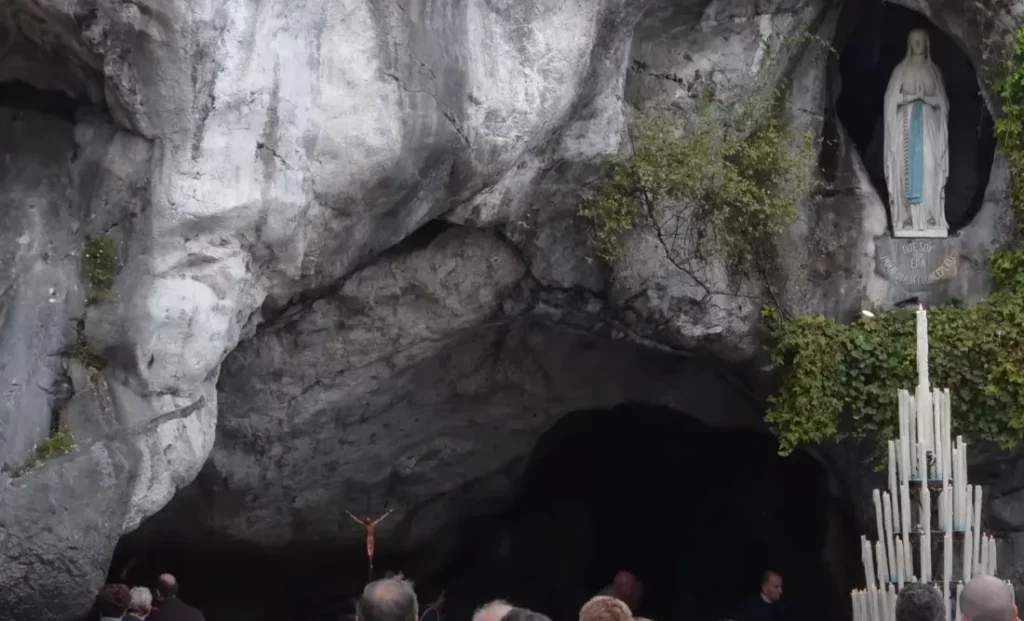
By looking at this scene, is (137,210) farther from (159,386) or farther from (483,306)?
(483,306)

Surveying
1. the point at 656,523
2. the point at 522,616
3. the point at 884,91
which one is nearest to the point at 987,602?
the point at 522,616

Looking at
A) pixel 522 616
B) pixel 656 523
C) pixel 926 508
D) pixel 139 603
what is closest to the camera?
pixel 522 616

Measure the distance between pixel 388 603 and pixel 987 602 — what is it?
155cm

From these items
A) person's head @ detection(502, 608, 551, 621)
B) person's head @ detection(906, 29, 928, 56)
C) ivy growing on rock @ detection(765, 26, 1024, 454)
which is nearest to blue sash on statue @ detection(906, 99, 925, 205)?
person's head @ detection(906, 29, 928, 56)

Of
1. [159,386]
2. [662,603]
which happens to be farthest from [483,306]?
[662,603]

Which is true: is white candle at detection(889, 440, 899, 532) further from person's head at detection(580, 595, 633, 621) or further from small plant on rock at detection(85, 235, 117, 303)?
small plant on rock at detection(85, 235, 117, 303)

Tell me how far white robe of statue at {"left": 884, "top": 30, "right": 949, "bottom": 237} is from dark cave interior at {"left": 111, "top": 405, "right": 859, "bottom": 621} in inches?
84.1

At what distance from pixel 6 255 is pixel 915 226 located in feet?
17.6

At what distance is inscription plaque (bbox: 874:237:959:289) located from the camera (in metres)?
8.80

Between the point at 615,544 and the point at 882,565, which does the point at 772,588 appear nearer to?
the point at 882,565

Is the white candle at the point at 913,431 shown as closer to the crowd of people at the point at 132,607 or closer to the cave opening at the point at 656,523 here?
the cave opening at the point at 656,523

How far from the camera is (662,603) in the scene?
12.0m

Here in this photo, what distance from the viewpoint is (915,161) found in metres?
8.84

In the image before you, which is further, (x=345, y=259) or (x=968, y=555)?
(x=345, y=259)
